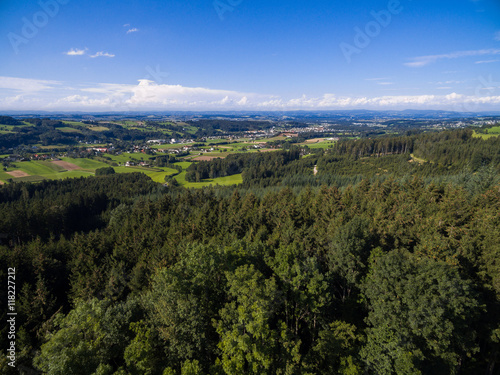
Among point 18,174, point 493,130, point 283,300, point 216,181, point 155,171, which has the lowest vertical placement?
point 216,181

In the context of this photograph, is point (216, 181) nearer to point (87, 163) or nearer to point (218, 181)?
point (218, 181)

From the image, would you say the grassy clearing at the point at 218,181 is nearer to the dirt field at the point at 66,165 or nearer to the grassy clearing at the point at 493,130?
the dirt field at the point at 66,165

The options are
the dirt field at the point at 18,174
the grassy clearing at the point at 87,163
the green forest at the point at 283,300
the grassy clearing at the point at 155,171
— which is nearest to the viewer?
the green forest at the point at 283,300

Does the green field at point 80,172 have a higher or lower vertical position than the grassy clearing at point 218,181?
higher

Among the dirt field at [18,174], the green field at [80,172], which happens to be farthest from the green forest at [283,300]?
the dirt field at [18,174]

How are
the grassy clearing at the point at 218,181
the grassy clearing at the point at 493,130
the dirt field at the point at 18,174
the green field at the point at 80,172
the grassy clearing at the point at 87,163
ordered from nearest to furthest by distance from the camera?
the dirt field at the point at 18,174 → the green field at the point at 80,172 → the grassy clearing at the point at 218,181 → the grassy clearing at the point at 493,130 → the grassy clearing at the point at 87,163

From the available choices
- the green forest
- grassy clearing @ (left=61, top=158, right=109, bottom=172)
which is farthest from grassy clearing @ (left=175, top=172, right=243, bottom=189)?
the green forest

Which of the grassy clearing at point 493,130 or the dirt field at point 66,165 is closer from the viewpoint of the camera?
the grassy clearing at point 493,130

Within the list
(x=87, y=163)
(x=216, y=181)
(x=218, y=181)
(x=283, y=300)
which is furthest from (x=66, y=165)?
(x=283, y=300)

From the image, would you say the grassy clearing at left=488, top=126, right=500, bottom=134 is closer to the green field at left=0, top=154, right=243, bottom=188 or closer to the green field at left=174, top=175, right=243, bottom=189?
the green field at left=174, top=175, right=243, bottom=189

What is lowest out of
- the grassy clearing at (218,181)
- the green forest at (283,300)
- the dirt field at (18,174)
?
the grassy clearing at (218,181)

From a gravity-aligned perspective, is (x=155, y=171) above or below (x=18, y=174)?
below

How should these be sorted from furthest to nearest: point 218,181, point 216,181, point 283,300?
1. point 218,181
2. point 216,181
3. point 283,300
